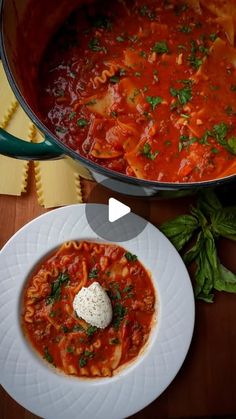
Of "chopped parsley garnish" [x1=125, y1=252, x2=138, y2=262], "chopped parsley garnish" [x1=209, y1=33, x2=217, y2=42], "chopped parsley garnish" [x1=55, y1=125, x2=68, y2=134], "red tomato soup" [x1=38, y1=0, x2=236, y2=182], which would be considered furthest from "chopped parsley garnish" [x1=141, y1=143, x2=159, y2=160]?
"chopped parsley garnish" [x1=209, y1=33, x2=217, y2=42]

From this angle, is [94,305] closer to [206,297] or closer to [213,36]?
[206,297]

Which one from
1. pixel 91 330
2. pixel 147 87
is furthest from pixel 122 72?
pixel 91 330

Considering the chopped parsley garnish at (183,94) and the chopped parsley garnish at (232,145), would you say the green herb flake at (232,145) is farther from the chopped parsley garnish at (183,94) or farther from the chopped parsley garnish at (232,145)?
the chopped parsley garnish at (183,94)

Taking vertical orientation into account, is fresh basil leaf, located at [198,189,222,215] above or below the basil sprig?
above

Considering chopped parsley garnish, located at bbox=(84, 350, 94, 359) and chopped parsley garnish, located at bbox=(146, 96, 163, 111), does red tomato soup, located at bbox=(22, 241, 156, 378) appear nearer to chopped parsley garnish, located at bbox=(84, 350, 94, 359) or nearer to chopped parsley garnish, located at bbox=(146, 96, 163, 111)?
chopped parsley garnish, located at bbox=(84, 350, 94, 359)

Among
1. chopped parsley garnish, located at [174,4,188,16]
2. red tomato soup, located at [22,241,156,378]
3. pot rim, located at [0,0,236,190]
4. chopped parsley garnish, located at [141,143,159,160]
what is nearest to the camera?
pot rim, located at [0,0,236,190]

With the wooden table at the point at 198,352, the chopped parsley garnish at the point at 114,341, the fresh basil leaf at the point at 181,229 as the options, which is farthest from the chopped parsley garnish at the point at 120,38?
the chopped parsley garnish at the point at 114,341
